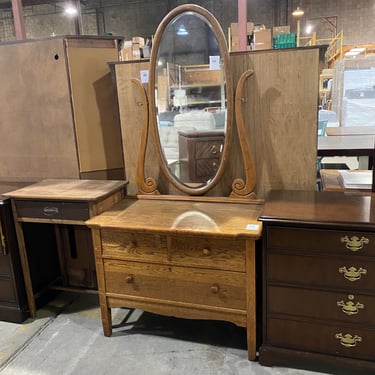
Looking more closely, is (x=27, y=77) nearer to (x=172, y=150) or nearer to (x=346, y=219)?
(x=172, y=150)

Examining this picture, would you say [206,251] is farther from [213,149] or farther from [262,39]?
Result: [262,39]

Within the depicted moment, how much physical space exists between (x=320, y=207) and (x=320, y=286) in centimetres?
36

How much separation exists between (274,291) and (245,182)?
59 centimetres

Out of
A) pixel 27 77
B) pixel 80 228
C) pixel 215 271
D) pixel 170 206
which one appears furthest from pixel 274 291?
pixel 27 77

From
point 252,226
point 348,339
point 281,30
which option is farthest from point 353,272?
point 281,30

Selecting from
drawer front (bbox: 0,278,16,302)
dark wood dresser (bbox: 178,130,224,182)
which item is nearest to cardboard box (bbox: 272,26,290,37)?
dark wood dresser (bbox: 178,130,224,182)

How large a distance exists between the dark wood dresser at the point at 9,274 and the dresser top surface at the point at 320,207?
141 cm

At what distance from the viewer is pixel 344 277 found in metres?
1.51

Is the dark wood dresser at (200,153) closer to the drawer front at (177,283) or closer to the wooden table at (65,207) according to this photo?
the wooden table at (65,207)

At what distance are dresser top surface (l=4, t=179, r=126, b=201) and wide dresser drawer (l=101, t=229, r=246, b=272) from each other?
232mm

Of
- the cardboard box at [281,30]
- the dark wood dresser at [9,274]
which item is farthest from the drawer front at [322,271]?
the cardboard box at [281,30]

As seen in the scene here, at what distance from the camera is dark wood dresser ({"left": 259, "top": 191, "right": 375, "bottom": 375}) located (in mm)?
1484

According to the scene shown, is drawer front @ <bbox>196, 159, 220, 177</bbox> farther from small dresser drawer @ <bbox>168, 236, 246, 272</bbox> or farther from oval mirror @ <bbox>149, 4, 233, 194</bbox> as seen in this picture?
small dresser drawer @ <bbox>168, 236, 246, 272</bbox>

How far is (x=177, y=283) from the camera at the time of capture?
176 cm
